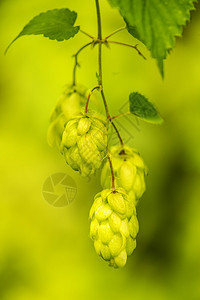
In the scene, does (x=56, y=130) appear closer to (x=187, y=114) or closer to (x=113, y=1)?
(x=113, y=1)

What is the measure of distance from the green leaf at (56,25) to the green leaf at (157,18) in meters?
0.21

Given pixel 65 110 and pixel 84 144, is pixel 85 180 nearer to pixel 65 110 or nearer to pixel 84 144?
pixel 65 110

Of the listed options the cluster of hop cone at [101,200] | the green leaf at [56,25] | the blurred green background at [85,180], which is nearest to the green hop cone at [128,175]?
the cluster of hop cone at [101,200]

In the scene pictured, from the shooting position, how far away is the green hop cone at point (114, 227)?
732 mm

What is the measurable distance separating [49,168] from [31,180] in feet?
0.41

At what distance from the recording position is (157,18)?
661mm

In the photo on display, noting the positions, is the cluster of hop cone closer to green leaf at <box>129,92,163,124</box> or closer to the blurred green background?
green leaf at <box>129,92,163,124</box>

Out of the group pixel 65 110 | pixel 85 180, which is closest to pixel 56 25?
pixel 65 110

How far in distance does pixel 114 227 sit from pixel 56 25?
38cm

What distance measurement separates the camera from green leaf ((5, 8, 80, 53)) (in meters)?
0.85

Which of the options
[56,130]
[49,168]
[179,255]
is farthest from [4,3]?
[56,130]

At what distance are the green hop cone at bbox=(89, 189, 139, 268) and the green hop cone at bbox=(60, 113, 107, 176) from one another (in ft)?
0.19

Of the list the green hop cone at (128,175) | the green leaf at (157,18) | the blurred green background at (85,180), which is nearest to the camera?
the green leaf at (157,18)

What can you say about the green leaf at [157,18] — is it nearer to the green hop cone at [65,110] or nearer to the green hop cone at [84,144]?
the green hop cone at [84,144]
